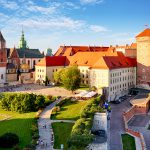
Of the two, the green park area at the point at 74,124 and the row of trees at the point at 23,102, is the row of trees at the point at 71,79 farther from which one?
the row of trees at the point at 23,102

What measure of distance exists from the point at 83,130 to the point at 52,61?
43819 millimetres

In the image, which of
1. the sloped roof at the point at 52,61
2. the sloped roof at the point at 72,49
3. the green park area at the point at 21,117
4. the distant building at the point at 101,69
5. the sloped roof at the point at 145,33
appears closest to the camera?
the green park area at the point at 21,117

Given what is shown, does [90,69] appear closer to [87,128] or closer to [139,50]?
[139,50]

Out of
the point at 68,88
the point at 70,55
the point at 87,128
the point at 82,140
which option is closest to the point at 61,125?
the point at 87,128

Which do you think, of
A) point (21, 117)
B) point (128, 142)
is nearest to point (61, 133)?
point (128, 142)

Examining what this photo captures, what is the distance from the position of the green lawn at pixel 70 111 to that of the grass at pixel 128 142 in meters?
7.64

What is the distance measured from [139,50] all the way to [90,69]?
13.8 m

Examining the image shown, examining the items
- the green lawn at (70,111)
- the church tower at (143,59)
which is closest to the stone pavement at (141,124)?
the green lawn at (70,111)

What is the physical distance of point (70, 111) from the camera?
159 feet

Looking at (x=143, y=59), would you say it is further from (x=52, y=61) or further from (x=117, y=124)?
(x=117, y=124)

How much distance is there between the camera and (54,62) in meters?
77.0

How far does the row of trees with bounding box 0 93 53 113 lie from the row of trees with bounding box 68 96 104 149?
8593mm

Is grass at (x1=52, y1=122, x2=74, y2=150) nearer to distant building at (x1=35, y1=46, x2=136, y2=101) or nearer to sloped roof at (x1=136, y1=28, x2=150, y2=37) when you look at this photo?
distant building at (x1=35, y1=46, x2=136, y2=101)

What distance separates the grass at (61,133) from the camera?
117ft
